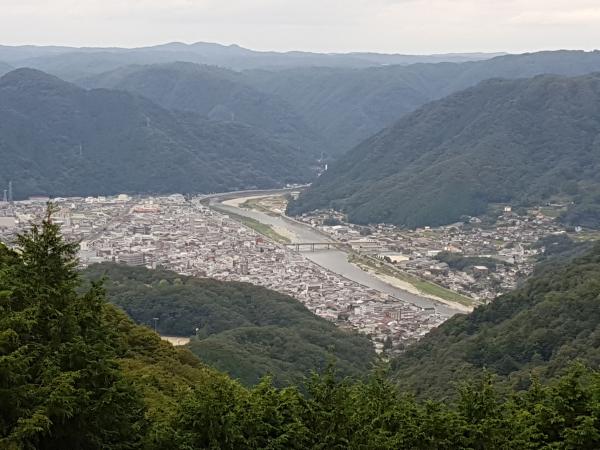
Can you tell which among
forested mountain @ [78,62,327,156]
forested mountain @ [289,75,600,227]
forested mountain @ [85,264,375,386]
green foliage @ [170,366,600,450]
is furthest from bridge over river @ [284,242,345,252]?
forested mountain @ [78,62,327,156]

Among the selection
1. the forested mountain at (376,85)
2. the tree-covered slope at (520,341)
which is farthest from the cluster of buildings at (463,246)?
the forested mountain at (376,85)

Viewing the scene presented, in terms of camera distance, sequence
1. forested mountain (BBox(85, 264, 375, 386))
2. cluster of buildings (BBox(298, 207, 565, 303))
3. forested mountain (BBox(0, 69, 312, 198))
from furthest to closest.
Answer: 1. forested mountain (BBox(0, 69, 312, 198))
2. cluster of buildings (BBox(298, 207, 565, 303))
3. forested mountain (BBox(85, 264, 375, 386))

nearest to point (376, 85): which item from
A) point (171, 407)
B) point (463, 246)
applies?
point (463, 246)

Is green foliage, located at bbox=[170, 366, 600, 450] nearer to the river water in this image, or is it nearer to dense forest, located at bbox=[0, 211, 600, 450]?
dense forest, located at bbox=[0, 211, 600, 450]

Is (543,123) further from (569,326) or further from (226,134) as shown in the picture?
(569,326)

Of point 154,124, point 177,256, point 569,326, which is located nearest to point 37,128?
point 154,124

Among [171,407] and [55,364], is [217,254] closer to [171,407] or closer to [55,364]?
[171,407]
